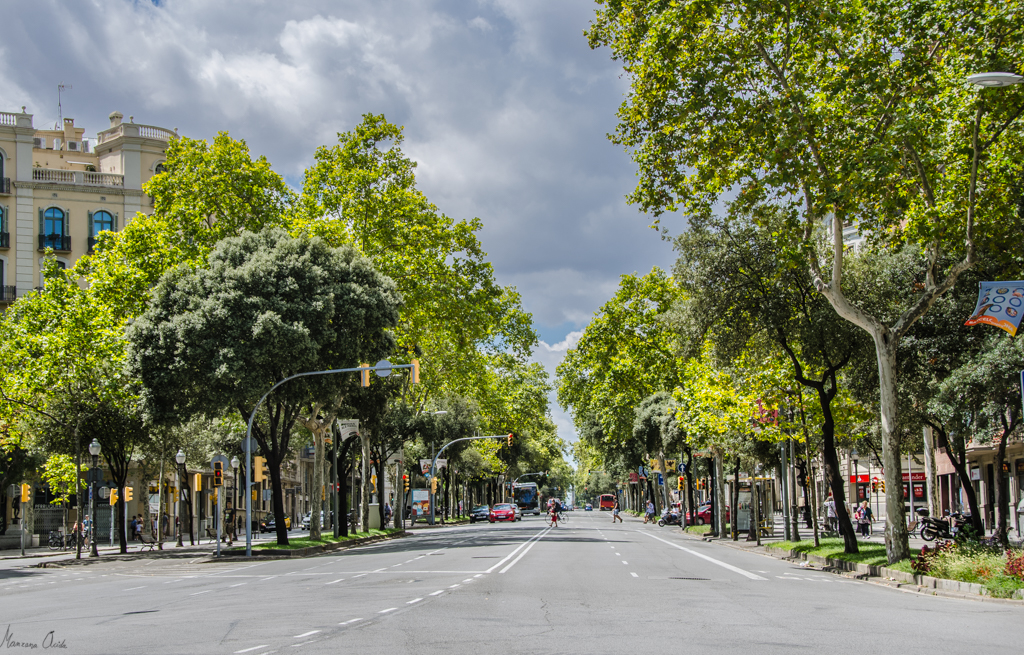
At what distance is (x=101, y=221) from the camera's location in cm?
6331

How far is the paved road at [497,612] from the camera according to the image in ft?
33.7

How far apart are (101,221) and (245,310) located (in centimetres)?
3738

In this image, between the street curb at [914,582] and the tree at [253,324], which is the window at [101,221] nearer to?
the tree at [253,324]

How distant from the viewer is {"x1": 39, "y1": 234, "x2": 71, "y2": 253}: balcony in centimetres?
6106

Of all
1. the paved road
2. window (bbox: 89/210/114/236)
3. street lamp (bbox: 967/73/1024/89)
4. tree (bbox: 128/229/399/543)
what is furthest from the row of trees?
street lamp (bbox: 967/73/1024/89)

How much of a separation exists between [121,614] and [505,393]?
60585mm

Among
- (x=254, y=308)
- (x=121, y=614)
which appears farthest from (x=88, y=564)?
(x=121, y=614)

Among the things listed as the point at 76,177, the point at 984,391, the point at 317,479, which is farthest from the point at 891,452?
the point at 76,177

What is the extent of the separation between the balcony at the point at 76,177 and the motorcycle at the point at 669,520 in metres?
41.1

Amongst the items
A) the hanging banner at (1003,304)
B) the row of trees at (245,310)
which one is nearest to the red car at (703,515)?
the row of trees at (245,310)

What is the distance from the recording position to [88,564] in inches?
1375

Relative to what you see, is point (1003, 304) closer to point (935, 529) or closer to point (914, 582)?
point (914, 582)

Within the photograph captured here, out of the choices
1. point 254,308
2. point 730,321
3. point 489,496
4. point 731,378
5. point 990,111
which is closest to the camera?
point 990,111

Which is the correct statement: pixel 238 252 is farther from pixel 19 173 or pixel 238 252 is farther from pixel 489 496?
pixel 489 496
